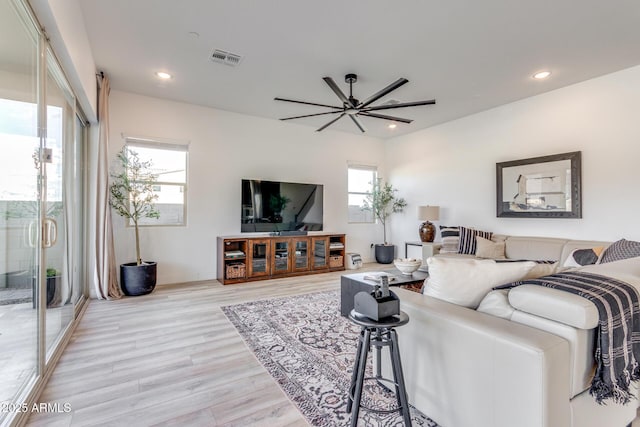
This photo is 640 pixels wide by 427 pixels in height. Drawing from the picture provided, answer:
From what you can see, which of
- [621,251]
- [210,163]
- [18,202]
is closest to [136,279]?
[210,163]

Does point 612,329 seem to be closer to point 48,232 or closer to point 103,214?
point 48,232

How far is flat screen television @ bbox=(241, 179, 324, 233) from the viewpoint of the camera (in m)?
5.09

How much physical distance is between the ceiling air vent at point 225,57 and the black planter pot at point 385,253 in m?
4.51

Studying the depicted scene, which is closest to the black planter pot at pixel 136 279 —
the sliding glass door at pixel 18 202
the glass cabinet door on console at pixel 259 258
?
the glass cabinet door on console at pixel 259 258

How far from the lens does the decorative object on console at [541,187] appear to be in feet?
13.3

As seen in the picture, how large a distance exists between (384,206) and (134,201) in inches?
189

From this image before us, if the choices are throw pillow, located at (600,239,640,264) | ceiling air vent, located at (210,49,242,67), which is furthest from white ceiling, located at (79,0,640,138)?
throw pillow, located at (600,239,640,264)

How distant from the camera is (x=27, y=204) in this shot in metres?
1.85

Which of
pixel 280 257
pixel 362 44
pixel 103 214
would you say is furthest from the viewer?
pixel 280 257

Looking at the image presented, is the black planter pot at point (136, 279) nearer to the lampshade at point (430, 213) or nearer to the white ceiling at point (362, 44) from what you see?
the white ceiling at point (362, 44)

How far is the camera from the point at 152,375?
2.14m

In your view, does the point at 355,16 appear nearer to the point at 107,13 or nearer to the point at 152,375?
the point at 107,13

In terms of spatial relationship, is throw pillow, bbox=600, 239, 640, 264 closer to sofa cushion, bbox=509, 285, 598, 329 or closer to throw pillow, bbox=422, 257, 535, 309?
throw pillow, bbox=422, 257, 535, 309

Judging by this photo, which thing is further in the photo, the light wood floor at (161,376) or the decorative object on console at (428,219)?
the decorative object on console at (428,219)
